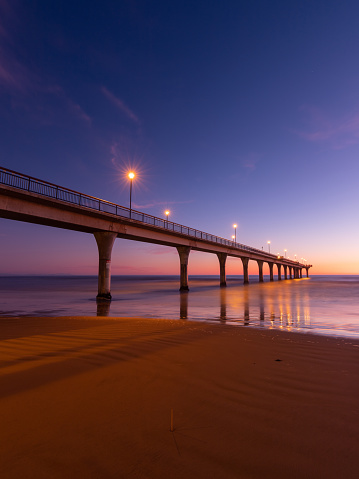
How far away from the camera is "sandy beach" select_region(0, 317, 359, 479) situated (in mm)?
2576

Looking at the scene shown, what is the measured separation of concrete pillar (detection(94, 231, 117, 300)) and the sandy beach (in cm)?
2084

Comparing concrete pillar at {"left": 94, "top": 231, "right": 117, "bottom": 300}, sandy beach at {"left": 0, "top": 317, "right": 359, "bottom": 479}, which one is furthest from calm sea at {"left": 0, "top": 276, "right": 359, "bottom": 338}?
sandy beach at {"left": 0, "top": 317, "right": 359, "bottom": 479}

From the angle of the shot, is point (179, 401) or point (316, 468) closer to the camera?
point (316, 468)

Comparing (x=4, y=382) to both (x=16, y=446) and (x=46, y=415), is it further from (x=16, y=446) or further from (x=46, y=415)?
(x=16, y=446)

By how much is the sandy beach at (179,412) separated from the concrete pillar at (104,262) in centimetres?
2084

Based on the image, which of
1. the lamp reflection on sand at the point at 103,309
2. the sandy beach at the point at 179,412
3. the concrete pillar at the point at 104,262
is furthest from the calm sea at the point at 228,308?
the sandy beach at the point at 179,412

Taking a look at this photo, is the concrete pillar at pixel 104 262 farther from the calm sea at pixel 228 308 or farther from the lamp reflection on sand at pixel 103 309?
the calm sea at pixel 228 308

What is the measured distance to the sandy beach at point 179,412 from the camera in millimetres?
2576

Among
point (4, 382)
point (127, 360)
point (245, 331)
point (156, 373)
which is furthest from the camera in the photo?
point (245, 331)

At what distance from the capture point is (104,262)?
2781 cm

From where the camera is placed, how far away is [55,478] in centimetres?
240

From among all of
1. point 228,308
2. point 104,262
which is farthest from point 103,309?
point 104,262

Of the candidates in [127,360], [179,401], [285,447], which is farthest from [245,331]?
[285,447]

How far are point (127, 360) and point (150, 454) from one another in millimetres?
3261
